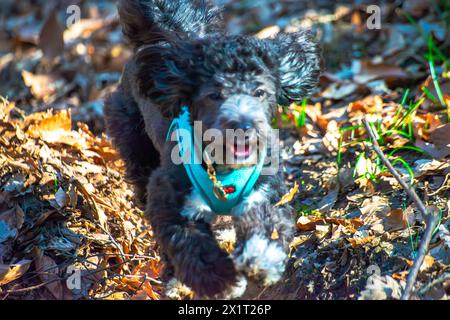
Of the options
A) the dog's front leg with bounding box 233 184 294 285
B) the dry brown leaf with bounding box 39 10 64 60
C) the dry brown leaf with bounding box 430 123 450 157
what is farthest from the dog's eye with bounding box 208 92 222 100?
the dry brown leaf with bounding box 39 10 64 60

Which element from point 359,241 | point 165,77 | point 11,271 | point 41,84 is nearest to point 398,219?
point 359,241

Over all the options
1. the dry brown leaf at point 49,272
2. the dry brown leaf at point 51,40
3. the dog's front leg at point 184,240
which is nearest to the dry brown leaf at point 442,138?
the dog's front leg at point 184,240

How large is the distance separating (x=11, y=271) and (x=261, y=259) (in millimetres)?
1676

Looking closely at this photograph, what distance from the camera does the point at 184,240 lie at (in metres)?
3.32

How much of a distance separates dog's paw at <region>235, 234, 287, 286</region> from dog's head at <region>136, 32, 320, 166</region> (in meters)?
0.41

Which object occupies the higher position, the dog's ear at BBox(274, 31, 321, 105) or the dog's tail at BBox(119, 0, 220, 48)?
the dog's tail at BBox(119, 0, 220, 48)

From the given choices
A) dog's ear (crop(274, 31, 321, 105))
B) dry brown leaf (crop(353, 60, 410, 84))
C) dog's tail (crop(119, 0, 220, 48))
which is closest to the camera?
dog's ear (crop(274, 31, 321, 105))

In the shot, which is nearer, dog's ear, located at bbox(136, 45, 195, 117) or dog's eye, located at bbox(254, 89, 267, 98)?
dog's eye, located at bbox(254, 89, 267, 98)

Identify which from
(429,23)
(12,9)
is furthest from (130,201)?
(12,9)

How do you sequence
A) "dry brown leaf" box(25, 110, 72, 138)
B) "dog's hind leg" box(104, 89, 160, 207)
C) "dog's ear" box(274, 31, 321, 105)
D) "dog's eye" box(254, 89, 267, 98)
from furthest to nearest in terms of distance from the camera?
"dry brown leaf" box(25, 110, 72, 138) → "dog's hind leg" box(104, 89, 160, 207) → "dog's ear" box(274, 31, 321, 105) → "dog's eye" box(254, 89, 267, 98)

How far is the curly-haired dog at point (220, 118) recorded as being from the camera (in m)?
3.22

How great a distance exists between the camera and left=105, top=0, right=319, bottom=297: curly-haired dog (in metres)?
3.22

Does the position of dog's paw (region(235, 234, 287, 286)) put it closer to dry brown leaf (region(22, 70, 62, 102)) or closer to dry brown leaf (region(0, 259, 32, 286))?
dry brown leaf (region(0, 259, 32, 286))

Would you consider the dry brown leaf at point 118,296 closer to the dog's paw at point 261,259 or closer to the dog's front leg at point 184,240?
the dog's front leg at point 184,240
